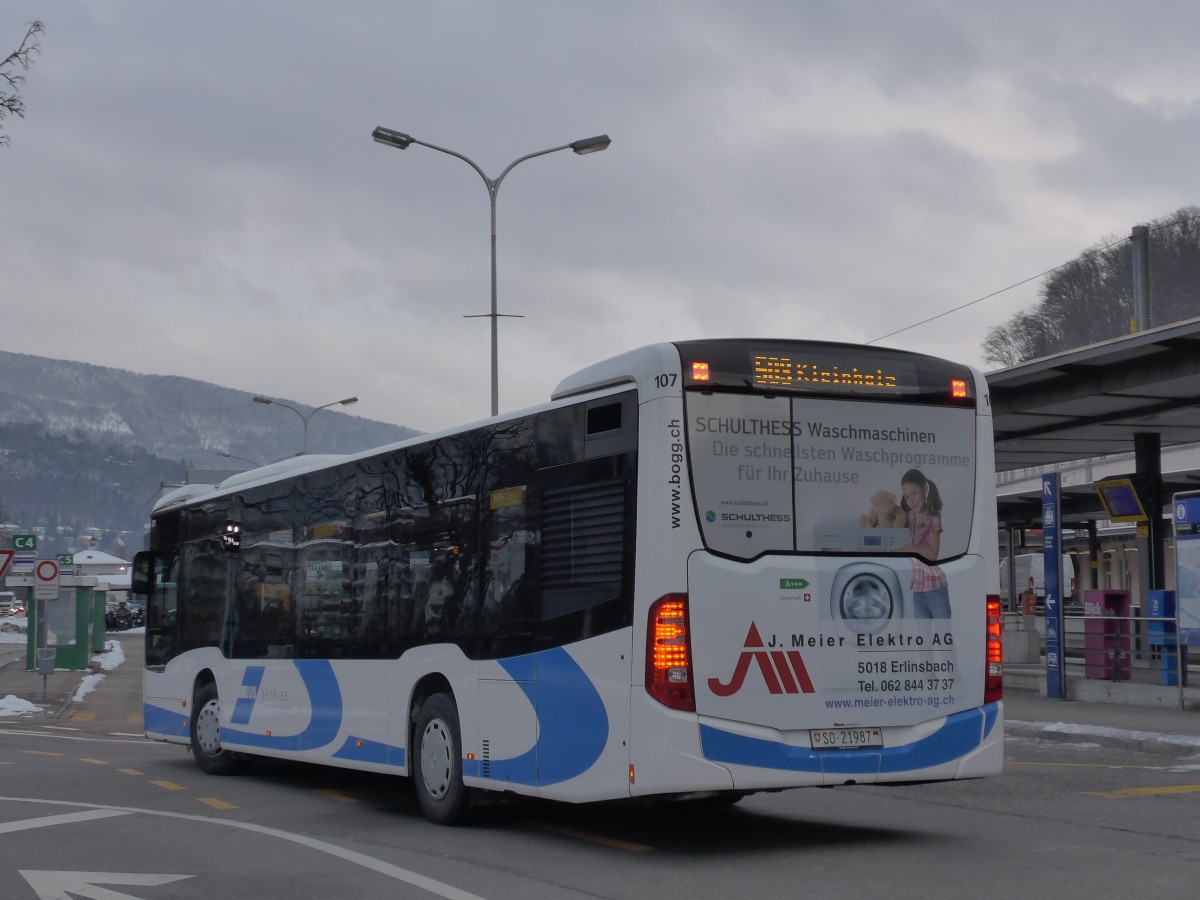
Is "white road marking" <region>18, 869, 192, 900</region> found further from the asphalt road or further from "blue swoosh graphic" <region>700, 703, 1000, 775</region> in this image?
"blue swoosh graphic" <region>700, 703, 1000, 775</region>

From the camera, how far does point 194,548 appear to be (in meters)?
16.5

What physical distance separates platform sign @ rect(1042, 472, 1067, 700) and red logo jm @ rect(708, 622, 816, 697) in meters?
13.1

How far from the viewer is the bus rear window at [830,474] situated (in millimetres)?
8992

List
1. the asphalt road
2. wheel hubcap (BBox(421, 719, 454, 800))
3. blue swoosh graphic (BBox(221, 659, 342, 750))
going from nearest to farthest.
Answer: the asphalt road
wheel hubcap (BBox(421, 719, 454, 800))
blue swoosh graphic (BBox(221, 659, 342, 750))

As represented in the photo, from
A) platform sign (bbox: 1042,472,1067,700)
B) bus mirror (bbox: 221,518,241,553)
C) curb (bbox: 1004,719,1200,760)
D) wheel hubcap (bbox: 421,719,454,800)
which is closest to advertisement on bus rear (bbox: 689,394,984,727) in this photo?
wheel hubcap (bbox: 421,719,454,800)

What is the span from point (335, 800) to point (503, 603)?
3734 mm

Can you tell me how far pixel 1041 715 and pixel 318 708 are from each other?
9864 mm

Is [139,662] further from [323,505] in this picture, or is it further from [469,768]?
[469,768]

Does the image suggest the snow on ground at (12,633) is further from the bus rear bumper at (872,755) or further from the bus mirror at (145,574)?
the bus rear bumper at (872,755)

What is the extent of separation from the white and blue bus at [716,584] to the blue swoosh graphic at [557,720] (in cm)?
2

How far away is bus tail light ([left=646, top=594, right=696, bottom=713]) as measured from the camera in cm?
872

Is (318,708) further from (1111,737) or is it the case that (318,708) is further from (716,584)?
(1111,737)

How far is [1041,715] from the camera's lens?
19.0 meters

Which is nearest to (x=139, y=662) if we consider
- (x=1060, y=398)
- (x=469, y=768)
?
(x=1060, y=398)
